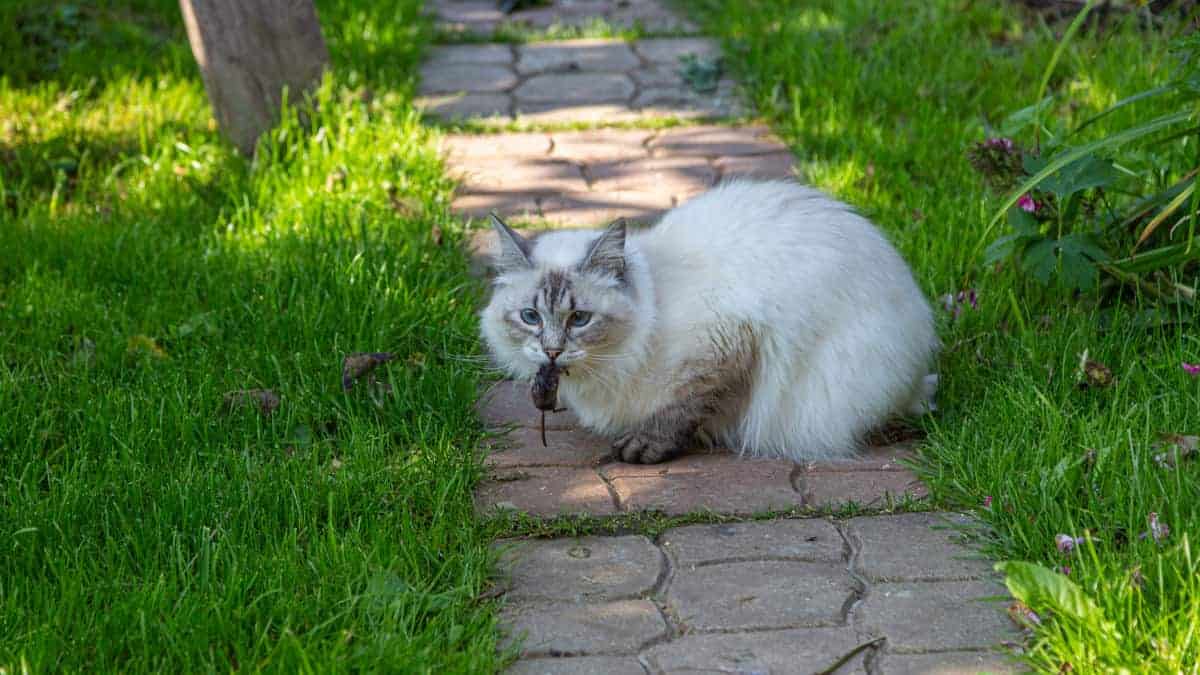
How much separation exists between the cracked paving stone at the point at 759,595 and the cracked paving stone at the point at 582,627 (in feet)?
0.28

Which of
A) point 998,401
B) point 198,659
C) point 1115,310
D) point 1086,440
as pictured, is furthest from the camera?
point 1115,310

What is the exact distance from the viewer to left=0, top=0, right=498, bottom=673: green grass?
2959mm

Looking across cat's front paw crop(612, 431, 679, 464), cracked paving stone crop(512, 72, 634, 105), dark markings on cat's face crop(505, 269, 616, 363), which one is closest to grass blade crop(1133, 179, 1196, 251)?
cat's front paw crop(612, 431, 679, 464)

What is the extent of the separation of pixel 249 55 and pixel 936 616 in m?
4.23

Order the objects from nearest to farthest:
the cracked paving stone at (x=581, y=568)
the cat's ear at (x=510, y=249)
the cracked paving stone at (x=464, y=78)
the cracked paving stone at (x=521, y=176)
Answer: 1. the cracked paving stone at (x=581, y=568)
2. the cat's ear at (x=510, y=249)
3. the cracked paving stone at (x=521, y=176)
4. the cracked paving stone at (x=464, y=78)

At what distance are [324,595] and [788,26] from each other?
5.50m

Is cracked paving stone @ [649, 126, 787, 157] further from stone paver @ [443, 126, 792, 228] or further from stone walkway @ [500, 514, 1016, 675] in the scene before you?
stone walkway @ [500, 514, 1016, 675]

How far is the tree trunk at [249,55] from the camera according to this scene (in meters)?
6.00

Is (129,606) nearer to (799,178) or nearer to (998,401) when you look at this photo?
(998,401)

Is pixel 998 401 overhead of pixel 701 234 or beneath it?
beneath

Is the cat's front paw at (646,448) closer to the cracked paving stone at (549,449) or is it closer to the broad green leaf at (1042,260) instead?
the cracked paving stone at (549,449)

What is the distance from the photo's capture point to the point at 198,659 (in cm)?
282

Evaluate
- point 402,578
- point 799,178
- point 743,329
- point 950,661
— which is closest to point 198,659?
point 402,578

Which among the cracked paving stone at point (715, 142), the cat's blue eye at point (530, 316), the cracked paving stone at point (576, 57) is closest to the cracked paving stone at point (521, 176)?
the cracked paving stone at point (715, 142)
